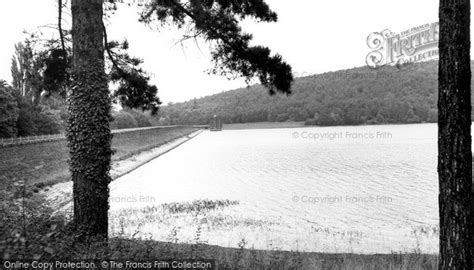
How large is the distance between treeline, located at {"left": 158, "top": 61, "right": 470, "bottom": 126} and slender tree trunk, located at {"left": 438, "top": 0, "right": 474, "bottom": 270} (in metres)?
89.3

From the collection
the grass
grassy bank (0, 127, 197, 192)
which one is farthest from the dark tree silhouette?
grassy bank (0, 127, 197, 192)

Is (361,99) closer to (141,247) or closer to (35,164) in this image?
(35,164)

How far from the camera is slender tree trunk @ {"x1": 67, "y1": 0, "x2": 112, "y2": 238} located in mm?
5859

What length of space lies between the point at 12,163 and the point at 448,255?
13.9 m

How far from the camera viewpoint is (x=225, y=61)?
732 centimetres

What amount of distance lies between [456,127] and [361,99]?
104 m

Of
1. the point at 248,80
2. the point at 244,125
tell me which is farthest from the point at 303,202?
the point at 244,125

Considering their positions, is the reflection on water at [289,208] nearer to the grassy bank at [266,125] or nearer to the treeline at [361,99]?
the treeline at [361,99]

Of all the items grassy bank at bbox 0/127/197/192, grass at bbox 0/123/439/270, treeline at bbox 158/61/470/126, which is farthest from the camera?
treeline at bbox 158/61/470/126

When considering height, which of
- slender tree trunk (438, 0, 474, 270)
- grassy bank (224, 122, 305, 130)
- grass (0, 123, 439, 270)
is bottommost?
grassy bank (224, 122, 305, 130)

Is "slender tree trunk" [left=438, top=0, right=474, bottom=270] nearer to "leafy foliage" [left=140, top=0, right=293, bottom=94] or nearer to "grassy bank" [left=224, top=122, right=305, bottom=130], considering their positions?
"leafy foliage" [left=140, top=0, right=293, bottom=94]

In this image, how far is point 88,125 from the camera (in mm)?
5891

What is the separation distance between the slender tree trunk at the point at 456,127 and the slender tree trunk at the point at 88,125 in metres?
4.23

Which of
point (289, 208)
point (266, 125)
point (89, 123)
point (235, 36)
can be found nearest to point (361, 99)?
point (266, 125)
